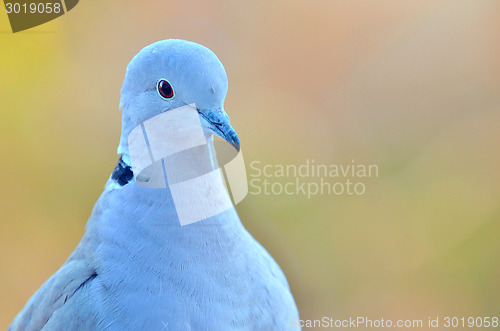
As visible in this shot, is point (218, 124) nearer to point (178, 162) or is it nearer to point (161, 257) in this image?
point (178, 162)

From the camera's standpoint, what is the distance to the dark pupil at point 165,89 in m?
1.42

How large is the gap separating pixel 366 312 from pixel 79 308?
1473 mm

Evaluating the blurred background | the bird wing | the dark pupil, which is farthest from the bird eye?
the blurred background

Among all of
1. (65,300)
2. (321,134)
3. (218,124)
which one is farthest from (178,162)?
(321,134)

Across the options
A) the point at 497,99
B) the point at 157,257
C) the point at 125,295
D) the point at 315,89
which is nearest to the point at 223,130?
the point at 157,257

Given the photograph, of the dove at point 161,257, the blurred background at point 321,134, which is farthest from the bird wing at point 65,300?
the blurred background at point 321,134

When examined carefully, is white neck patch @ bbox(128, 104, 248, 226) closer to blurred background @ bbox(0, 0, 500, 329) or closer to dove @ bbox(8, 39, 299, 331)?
dove @ bbox(8, 39, 299, 331)

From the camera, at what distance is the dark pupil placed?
1424 mm

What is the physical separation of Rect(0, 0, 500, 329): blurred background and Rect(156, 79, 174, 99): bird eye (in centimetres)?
98

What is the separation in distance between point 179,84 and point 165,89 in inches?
2.0

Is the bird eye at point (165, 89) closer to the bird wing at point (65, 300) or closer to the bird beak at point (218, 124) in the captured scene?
the bird beak at point (218, 124)

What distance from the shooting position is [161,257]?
140 cm

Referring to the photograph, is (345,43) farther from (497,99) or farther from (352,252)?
(352,252)

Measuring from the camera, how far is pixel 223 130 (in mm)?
1360
